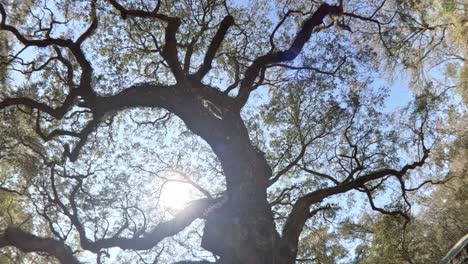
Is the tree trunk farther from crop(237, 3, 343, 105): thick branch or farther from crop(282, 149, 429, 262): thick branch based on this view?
crop(237, 3, 343, 105): thick branch

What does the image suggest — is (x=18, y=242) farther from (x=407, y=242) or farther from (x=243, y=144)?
(x=407, y=242)

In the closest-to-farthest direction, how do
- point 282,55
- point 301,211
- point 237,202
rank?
point 237,202 < point 301,211 < point 282,55

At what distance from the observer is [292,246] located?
6.45 metres

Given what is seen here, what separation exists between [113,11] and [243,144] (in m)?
4.73

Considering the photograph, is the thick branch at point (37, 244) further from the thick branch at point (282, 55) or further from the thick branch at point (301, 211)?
the thick branch at point (282, 55)

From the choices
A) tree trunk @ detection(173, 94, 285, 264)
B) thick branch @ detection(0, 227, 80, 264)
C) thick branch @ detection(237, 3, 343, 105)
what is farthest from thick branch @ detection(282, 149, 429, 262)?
thick branch @ detection(0, 227, 80, 264)

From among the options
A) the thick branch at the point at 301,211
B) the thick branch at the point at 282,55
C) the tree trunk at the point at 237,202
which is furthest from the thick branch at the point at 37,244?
the thick branch at the point at 282,55

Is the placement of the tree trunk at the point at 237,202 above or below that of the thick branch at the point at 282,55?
below

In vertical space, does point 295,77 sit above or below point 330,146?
above

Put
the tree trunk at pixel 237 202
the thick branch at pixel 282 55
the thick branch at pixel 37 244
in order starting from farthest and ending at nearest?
1. the thick branch at pixel 282 55
2. the thick branch at pixel 37 244
3. the tree trunk at pixel 237 202

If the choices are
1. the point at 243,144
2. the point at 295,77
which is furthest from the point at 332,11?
the point at 243,144

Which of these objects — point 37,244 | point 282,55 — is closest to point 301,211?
point 282,55

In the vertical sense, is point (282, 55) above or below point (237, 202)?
above

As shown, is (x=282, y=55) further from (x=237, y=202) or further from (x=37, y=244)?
(x=37, y=244)
